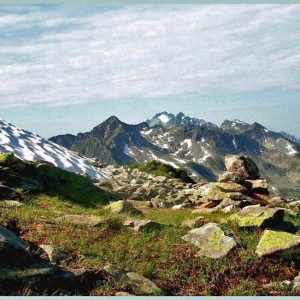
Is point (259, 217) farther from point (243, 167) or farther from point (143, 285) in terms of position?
point (243, 167)

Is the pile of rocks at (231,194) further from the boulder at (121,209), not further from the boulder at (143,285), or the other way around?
the boulder at (143,285)

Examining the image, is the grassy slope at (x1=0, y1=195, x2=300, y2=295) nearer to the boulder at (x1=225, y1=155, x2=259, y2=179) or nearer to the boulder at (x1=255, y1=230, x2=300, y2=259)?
the boulder at (x1=255, y1=230, x2=300, y2=259)

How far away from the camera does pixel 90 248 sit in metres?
17.1

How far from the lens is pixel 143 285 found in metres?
13.9

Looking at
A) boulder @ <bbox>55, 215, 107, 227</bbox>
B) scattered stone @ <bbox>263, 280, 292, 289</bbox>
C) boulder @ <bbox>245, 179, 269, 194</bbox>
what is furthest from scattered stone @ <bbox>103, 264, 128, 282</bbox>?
boulder @ <bbox>245, 179, 269, 194</bbox>

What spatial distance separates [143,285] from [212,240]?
445 centimetres

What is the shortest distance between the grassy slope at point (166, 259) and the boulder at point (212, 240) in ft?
0.93

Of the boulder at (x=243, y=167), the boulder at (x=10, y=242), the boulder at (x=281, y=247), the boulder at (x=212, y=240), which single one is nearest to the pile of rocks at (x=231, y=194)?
the boulder at (x=243, y=167)

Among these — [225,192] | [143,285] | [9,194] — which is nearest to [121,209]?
[9,194]

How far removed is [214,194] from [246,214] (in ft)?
44.7

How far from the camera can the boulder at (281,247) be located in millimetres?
16734

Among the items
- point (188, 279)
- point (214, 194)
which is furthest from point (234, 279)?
point (214, 194)

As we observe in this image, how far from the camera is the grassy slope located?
14695mm

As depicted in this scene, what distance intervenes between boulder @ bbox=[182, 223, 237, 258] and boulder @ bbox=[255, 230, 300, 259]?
3.17 feet
